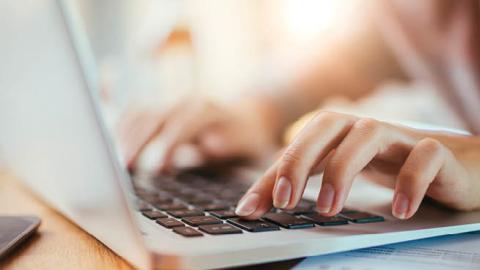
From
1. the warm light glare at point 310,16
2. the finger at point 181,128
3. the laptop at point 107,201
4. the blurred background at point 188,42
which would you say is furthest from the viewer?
the blurred background at point 188,42

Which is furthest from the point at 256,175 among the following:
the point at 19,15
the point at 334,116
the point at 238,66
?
the point at 238,66

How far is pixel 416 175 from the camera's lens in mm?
431

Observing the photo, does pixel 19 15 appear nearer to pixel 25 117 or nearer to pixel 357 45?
pixel 25 117

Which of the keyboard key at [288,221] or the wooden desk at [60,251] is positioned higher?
the wooden desk at [60,251]

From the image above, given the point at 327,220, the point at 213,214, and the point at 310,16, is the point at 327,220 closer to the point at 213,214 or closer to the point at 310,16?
the point at 213,214

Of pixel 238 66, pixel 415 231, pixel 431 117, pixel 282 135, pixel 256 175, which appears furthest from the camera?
pixel 238 66

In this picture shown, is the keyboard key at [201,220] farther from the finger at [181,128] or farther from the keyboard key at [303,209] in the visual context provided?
the finger at [181,128]

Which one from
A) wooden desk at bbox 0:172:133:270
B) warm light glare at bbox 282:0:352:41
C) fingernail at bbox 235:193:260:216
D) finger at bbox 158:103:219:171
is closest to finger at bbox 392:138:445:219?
fingernail at bbox 235:193:260:216

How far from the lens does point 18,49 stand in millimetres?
421

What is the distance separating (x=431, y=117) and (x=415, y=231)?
28.4 inches

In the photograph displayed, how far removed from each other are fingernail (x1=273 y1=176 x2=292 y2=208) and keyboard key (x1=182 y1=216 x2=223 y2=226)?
0.04 meters

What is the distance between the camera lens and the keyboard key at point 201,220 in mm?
402

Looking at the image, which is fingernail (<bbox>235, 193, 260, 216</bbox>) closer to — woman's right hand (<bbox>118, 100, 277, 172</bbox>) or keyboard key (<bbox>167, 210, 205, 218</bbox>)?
keyboard key (<bbox>167, 210, 205, 218</bbox>)

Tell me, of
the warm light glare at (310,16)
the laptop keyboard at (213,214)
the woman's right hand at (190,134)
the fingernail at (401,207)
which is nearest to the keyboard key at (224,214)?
the laptop keyboard at (213,214)
